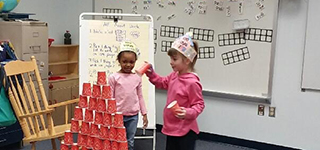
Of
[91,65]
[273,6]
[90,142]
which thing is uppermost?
[273,6]

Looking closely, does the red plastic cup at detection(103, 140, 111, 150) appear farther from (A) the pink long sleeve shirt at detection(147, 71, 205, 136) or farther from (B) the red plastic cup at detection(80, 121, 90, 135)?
(A) the pink long sleeve shirt at detection(147, 71, 205, 136)

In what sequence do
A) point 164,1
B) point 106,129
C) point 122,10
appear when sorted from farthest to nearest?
1. point 122,10
2. point 164,1
3. point 106,129

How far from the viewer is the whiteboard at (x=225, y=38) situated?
11.9ft

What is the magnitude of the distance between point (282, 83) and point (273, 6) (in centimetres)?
75

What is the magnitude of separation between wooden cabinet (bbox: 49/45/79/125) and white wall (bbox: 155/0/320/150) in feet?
6.31

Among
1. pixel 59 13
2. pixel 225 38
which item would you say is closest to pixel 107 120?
pixel 225 38

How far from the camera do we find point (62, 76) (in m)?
4.49

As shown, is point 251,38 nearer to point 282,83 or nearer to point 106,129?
point 282,83

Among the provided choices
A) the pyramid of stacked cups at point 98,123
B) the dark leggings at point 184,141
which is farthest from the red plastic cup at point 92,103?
the dark leggings at point 184,141

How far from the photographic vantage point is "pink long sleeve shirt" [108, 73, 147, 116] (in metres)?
2.60

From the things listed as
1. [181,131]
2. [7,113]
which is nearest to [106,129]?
[181,131]

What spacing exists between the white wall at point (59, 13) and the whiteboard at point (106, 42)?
1.14 meters

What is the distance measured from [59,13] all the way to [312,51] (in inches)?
119

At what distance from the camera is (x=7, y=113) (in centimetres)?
273
